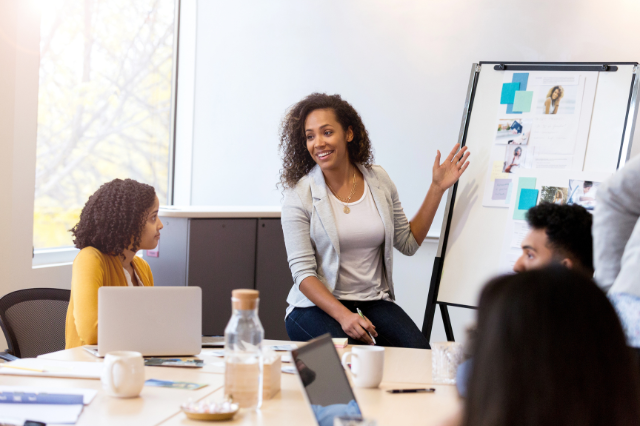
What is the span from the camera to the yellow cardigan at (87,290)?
→ 67.4 inches

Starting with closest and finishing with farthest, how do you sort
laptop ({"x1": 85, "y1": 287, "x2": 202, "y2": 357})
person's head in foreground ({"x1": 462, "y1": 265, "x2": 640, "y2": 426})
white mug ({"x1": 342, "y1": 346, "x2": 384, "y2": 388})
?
person's head in foreground ({"x1": 462, "y1": 265, "x2": 640, "y2": 426}) < white mug ({"x1": 342, "y1": 346, "x2": 384, "y2": 388}) < laptop ({"x1": 85, "y1": 287, "x2": 202, "y2": 357})

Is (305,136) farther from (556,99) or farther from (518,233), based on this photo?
(556,99)

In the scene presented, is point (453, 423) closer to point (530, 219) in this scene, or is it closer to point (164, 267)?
point (530, 219)

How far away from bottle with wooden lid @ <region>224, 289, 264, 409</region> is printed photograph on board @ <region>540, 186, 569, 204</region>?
178cm

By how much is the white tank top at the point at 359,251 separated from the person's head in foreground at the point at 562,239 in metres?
0.90

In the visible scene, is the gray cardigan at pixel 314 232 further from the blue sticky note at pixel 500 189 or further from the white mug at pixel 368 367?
the white mug at pixel 368 367

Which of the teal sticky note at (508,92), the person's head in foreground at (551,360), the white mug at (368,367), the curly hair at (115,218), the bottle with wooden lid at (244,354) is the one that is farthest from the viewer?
the teal sticky note at (508,92)

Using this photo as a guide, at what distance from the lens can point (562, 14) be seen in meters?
3.07

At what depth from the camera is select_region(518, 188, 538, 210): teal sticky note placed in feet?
8.50

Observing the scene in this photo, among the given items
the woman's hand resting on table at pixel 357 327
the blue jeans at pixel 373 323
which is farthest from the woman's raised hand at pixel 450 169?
the woman's hand resting on table at pixel 357 327

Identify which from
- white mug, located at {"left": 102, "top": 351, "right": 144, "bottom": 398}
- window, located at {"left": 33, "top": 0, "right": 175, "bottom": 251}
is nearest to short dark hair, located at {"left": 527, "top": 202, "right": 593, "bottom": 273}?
white mug, located at {"left": 102, "top": 351, "right": 144, "bottom": 398}

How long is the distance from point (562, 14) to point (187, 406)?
284 centimetres

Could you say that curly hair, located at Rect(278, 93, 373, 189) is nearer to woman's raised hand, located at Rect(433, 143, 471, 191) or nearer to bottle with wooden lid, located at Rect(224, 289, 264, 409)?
woman's raised hand, located at Rect(433, 143, 471, 191)

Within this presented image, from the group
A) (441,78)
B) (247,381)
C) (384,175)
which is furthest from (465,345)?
(441,78)
